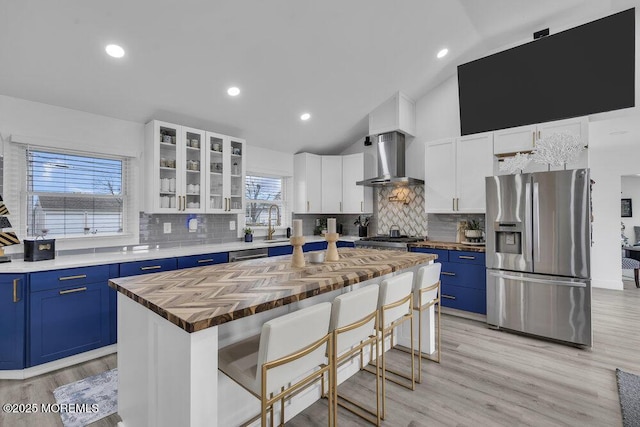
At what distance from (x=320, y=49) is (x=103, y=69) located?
2.11m

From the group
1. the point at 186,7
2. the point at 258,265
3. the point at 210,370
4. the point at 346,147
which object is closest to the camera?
the point at 210,370

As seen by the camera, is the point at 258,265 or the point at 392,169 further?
the point at 392,169

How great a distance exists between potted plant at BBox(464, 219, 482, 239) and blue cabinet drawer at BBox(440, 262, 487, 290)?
50 centimetres

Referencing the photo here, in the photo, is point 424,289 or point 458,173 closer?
point 424,289

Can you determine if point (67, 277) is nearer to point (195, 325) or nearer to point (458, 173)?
point (195, 325)

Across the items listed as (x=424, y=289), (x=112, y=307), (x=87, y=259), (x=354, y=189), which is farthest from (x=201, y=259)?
(x=354, y=189)

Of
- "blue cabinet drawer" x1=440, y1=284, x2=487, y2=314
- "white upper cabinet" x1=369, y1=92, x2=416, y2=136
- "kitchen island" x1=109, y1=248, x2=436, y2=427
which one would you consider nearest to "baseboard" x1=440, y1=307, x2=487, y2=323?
"blue cabinet drawer" x1=440, y1=284, x2=487, y2=314

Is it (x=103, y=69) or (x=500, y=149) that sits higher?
(x=103, y=69)

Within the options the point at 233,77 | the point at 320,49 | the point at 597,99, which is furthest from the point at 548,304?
the point at 233,77

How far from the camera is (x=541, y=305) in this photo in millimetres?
3154

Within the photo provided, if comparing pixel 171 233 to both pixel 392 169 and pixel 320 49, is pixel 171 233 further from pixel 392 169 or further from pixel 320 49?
pixel 392 169

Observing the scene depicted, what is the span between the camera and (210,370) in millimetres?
1178

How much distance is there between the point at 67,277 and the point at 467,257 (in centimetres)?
414

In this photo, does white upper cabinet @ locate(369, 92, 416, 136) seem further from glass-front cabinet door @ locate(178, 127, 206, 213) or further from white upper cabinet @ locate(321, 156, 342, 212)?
glass-front cabinet door @ locate(178, 127, 206, 213)
